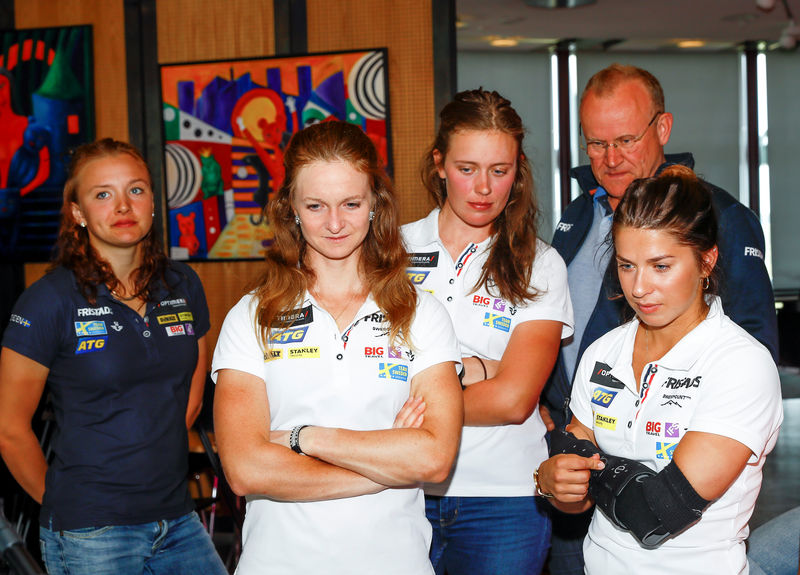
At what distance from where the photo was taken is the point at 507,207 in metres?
2.17

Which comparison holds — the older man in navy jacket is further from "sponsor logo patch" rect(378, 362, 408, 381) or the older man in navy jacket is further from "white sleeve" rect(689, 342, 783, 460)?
"sponsor logo patch" rect(378, 362, 408, 381)

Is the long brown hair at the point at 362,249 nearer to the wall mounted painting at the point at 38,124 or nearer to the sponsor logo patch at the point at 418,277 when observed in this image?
the sponsor logo patch at the point at 418,277

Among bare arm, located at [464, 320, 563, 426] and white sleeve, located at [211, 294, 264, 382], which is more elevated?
white sleeve, located at [211, 294, 264, 382]

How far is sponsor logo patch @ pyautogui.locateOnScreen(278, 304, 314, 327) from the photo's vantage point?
1.79 metres

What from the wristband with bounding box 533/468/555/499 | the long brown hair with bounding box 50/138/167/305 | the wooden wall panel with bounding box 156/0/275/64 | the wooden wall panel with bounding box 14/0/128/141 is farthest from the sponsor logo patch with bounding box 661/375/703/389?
the wooden wall panel with bounding box 14/0/128/141

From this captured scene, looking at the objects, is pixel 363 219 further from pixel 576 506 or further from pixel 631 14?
pixel 631 14

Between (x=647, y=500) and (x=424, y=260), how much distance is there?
36.2 inches

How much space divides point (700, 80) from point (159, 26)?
8475mm

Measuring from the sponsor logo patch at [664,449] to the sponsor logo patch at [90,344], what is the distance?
1498 millimetres

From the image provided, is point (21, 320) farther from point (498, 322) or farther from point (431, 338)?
point (498, 322)

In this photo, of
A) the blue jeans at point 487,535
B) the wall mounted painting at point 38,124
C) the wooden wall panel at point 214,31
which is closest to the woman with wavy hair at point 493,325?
the blue jeans at point 487,535

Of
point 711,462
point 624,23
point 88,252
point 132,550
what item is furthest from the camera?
A: point 624,23

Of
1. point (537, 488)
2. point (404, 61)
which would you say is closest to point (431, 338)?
point (537, 488)

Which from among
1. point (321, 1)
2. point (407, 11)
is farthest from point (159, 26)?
point (407, 11)
